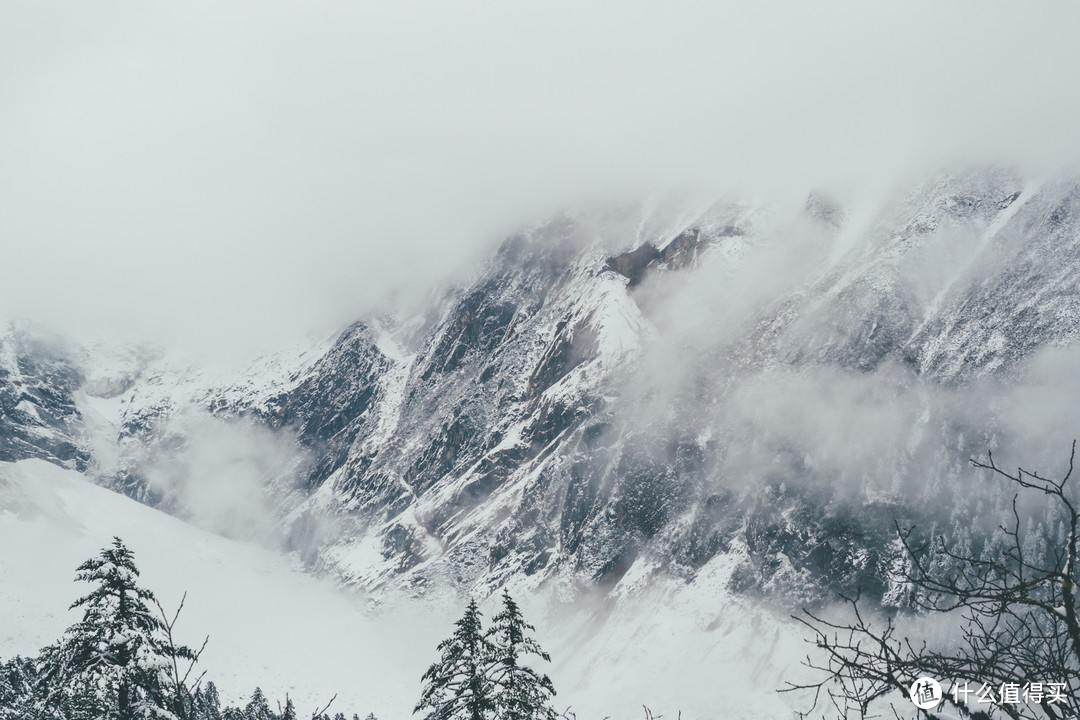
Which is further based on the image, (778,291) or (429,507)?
(429,507)

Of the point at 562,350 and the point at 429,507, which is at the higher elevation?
the point at 562,350

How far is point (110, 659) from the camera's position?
19078 mm

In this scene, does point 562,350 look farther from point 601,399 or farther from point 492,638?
point 492,638

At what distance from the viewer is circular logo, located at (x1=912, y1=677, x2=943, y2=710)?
198 inches

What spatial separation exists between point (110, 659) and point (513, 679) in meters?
10.4

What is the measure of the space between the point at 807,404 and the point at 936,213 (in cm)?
5078

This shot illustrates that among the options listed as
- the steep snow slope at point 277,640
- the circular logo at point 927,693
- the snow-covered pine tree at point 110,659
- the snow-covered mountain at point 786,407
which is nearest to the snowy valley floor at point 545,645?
the steep snow slope at point 277,640

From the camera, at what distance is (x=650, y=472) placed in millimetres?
161500

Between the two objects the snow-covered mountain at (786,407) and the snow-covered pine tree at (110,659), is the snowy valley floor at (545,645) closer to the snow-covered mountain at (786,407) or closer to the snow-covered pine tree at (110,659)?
the snow-covered mountain at (786,407)

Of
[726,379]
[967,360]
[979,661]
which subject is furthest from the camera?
[726,379]

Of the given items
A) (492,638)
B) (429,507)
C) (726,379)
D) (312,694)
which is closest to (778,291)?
(726,379)

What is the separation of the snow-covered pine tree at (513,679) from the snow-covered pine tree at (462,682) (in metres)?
0.29

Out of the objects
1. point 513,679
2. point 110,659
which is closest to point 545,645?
point 513,679

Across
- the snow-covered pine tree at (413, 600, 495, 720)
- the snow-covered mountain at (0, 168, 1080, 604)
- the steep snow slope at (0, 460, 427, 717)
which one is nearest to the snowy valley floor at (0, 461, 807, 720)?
the steep snow slope at (0, 460, 427, 717)
